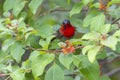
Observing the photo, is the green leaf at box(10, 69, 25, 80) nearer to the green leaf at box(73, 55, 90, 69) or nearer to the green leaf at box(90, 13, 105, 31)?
the green leaf at box(73, 55, 90, 69)

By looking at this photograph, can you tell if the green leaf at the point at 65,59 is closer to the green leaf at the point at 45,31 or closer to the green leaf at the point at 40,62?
the green leaf at the point at 40,62

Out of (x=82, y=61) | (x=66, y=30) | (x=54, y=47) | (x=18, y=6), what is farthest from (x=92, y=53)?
(x=18, y=6)

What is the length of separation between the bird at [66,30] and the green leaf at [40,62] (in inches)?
19.3

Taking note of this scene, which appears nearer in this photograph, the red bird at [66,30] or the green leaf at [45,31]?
the green leaf at [45,31]

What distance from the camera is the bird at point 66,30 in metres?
2.31

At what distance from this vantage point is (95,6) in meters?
2.02

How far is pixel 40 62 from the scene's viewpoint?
1.83m

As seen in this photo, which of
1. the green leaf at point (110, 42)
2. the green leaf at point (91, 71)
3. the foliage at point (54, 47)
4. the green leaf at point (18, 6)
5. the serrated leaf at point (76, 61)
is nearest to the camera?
the green leaf at point (110, 42)

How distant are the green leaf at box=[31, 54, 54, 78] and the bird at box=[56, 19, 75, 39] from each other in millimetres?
491

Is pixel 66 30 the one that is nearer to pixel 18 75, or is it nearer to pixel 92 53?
pixel 18 75

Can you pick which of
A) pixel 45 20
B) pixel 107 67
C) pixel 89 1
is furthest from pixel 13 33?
pixel 107 67

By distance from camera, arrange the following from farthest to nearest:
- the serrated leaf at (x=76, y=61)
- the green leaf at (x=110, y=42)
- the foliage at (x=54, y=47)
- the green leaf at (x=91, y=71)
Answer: the green leaf at (x=91, y=71) → the serrated leaf at (x=76, y=61) → the foliage at (x=54, y=47) → the green leaf at (x=110, y=42)

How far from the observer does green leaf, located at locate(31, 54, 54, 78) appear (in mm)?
1798

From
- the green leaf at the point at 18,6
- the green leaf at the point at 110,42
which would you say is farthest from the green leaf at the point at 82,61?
the green leaf at the point at 18,6
